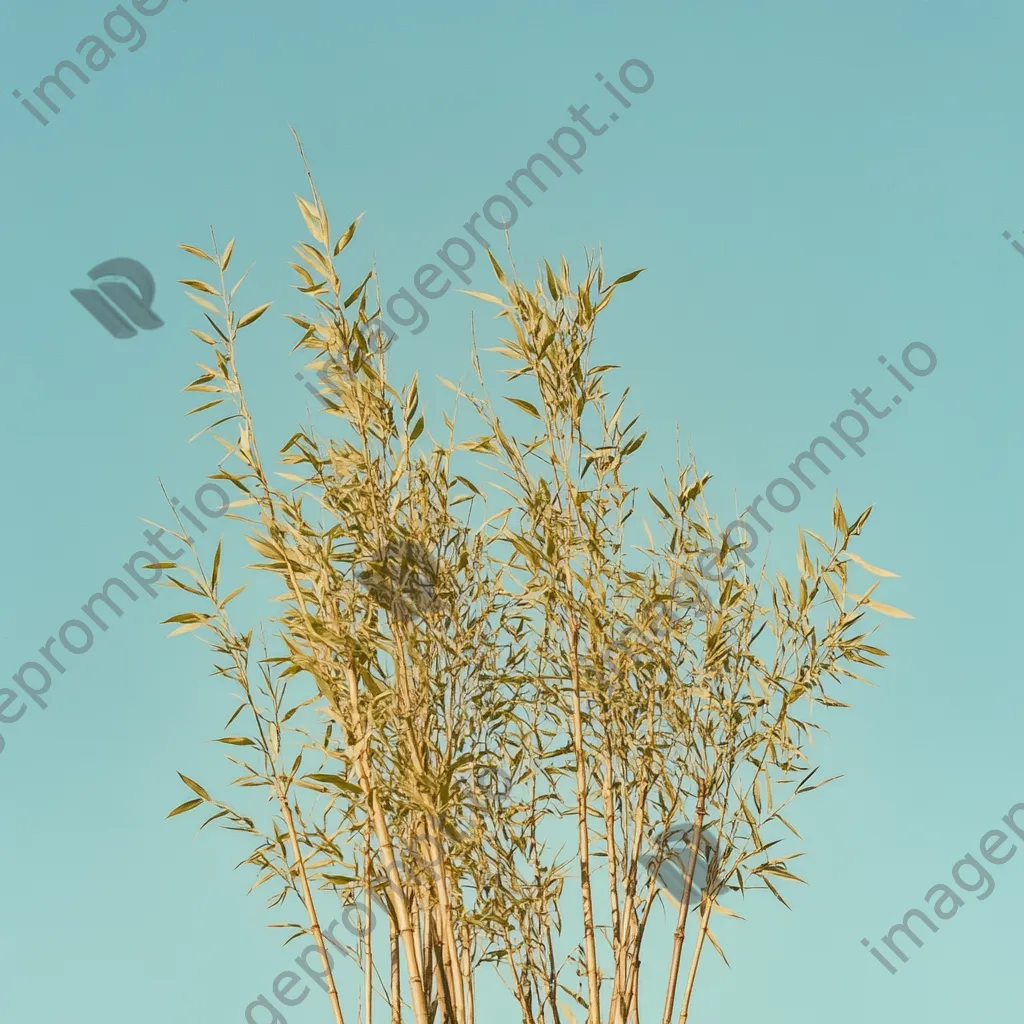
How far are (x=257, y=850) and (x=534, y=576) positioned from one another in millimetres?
1016

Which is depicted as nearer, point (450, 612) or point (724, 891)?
point (724, 891)

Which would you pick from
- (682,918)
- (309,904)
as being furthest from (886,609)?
(309,904)

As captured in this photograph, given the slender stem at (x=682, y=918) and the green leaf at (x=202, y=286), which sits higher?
the green leaf at (x=202, y=286)

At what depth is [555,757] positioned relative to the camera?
9.45 feet

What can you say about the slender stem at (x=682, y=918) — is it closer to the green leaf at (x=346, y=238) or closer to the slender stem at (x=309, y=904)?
the slender stem at (x=309, y=904)

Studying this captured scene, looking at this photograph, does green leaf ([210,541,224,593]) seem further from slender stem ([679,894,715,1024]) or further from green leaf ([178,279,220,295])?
slender stem ([679,894,715,1024])

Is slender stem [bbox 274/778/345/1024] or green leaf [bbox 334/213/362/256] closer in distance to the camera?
slender stem [bbox 274/778/345/1024]

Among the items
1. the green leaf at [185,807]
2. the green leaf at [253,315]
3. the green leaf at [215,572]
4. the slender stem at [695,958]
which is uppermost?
the green leaf at [253,315]

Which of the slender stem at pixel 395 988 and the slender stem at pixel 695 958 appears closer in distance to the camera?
the slender stem at pixel 695 958

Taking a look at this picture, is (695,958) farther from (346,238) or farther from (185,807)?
(346,238)

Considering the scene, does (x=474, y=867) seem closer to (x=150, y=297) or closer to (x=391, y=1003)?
(x=391, y=1003)

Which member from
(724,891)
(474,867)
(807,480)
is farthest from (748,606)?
(474,867)

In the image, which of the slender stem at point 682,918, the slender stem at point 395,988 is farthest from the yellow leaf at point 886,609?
the slender stem at point 395,988

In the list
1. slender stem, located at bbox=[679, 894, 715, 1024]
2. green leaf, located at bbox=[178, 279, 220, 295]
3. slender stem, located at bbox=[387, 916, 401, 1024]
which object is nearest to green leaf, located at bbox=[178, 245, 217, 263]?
green leaf, located at bbox=[178, 279, 220, 295]
